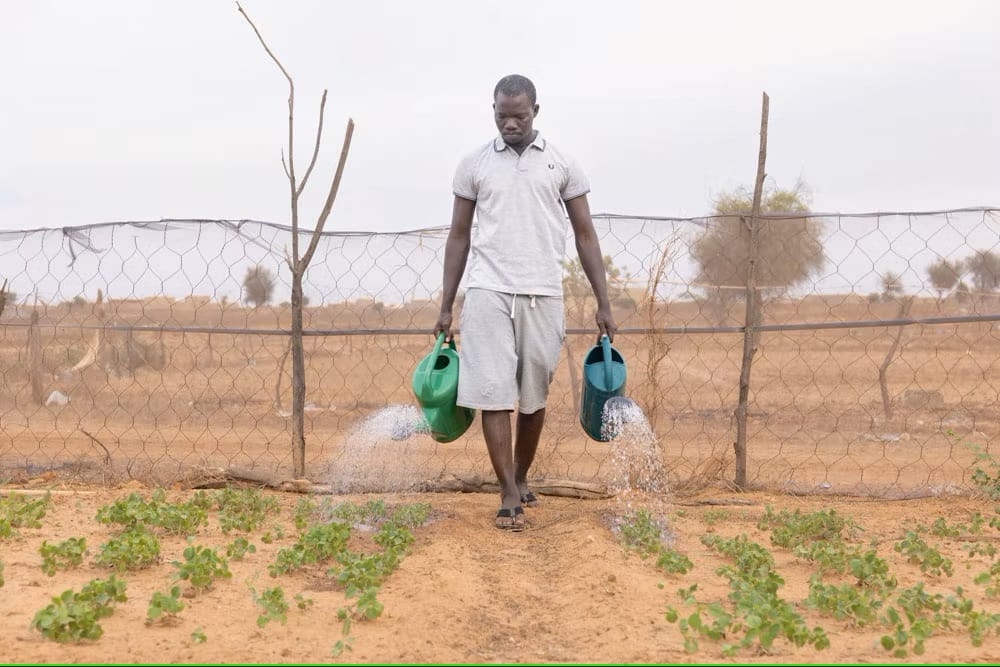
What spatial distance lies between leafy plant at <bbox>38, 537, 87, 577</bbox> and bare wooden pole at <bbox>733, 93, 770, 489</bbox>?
356cm

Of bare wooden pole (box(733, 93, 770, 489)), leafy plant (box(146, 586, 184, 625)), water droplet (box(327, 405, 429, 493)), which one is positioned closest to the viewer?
leafy plant (box(146, 586, 184, 625))

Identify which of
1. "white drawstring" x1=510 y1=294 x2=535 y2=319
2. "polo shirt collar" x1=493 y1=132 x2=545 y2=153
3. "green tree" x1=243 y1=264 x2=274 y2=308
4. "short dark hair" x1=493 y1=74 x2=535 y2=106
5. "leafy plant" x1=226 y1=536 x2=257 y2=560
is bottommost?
"leafy plant" x1=226 y1=536 x2=257 y2=560

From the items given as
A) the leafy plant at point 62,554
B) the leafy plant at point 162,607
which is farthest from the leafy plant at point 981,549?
the leafy plant at point 62,554

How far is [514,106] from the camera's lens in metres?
4.66

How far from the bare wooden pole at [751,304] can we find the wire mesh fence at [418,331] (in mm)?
85

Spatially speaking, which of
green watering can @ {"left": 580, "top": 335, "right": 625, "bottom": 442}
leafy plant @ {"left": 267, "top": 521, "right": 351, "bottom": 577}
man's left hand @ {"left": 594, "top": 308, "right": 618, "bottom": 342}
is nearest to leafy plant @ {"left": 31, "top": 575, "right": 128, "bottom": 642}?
leafy plant @ {"left": 267, "top": 521, "right": 351, "bottom": 577}

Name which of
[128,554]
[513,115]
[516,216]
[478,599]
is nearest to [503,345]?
[516,216]

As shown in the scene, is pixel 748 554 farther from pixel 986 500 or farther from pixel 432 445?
pixel 432 445

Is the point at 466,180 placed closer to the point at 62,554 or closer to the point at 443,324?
the point at 443,324

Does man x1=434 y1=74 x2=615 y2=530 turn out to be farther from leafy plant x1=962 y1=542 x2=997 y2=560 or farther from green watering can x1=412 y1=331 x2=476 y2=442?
leafy plant x1=962 y1=542 x2=997 y2=560

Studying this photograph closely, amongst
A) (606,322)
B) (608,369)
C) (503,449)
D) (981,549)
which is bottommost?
(981,549)

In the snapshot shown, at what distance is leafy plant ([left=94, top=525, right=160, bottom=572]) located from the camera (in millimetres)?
3947

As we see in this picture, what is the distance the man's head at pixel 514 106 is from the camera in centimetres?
467

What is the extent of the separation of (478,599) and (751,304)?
9.58ft
